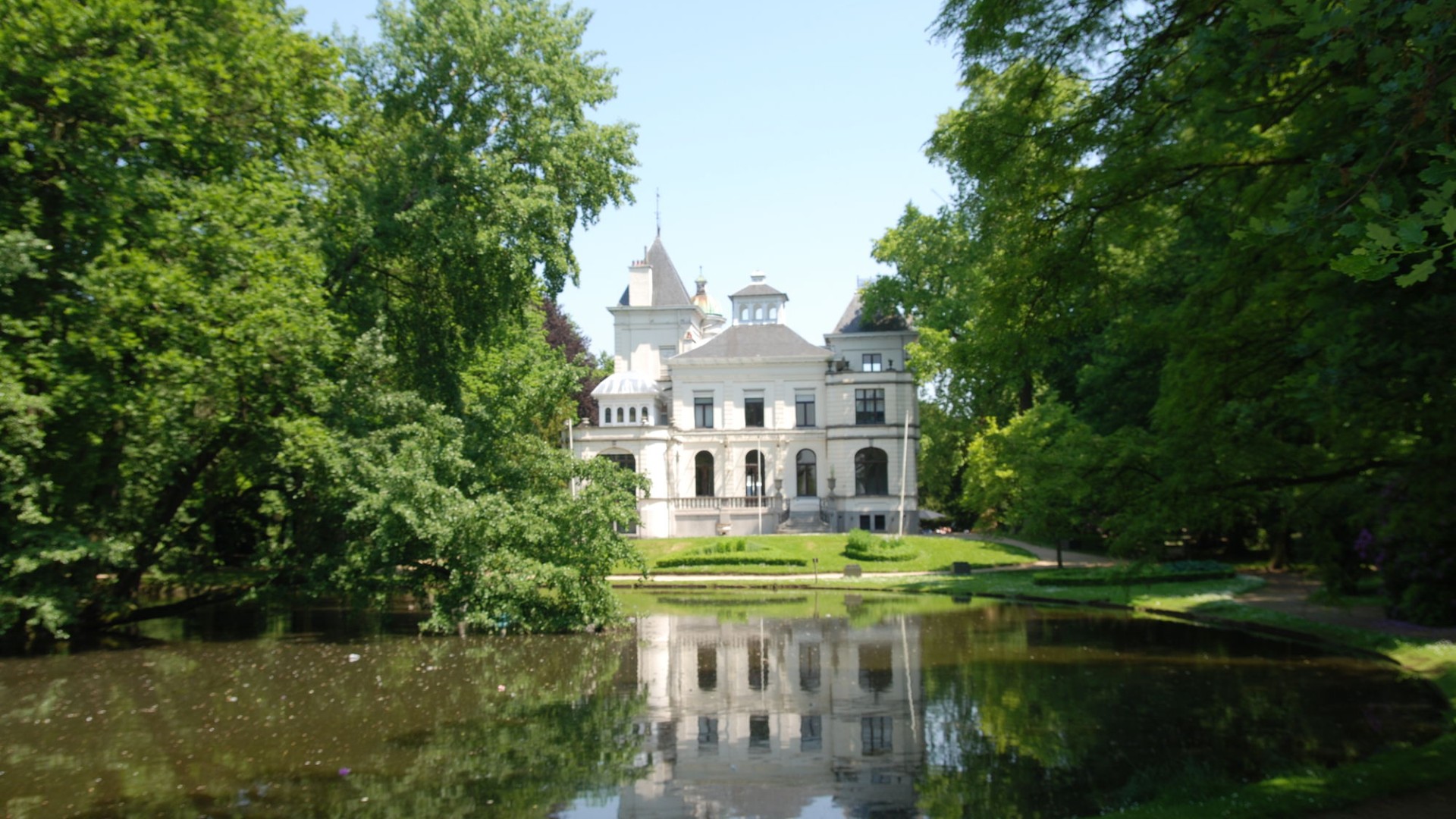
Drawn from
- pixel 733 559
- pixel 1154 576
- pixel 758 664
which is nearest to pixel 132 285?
pixel 758 664

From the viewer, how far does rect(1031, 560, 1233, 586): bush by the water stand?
2978 centimetres

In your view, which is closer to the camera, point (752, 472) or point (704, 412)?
point (752, 472)

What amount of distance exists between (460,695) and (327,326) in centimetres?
932

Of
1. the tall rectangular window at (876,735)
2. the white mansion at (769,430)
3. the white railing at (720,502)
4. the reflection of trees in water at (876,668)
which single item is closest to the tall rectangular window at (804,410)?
the white mansion at (769,430)

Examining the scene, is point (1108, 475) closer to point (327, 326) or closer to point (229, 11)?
point (327, 326)

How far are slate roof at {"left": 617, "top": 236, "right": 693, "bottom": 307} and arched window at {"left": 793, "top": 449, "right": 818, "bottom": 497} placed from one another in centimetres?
1570

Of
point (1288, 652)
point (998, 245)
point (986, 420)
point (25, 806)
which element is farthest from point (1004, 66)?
point (986, 420)

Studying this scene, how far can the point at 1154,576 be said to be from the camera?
27.8m

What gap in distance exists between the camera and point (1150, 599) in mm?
26391

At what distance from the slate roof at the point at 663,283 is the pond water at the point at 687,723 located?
45432 mm

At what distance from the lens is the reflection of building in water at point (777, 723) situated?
32.6 feet

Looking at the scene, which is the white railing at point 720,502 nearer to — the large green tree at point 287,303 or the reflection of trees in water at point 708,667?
the large green tree at point 287,303

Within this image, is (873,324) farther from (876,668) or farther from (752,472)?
(876,668)

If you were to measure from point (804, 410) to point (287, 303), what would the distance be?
36.4 m
